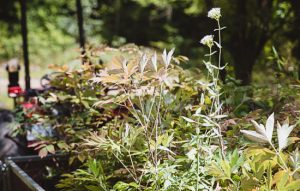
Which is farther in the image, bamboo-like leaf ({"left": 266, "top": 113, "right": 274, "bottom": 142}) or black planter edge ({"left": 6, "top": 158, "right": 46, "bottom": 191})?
black planter edge ({"left": 6, "top": 158, "right": 46, "bottom": 191})

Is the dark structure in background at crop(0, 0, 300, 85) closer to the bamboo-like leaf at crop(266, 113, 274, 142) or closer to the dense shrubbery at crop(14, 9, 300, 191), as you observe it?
the dense shrubbery at crop(14, 9, 300, 191)

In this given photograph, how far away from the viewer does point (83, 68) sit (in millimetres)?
2996

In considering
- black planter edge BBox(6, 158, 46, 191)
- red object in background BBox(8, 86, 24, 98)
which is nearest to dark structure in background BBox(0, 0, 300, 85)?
red object in background BBox(8, 86, 24, 98)

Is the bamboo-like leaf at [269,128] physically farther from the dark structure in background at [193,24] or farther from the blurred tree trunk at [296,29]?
the blurred tree trunk at [296,29]

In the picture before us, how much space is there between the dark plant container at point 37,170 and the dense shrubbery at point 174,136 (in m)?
0.18

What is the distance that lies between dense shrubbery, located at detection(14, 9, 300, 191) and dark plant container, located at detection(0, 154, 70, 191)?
0.18 metres

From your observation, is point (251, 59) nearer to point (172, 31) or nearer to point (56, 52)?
point (172, 31)

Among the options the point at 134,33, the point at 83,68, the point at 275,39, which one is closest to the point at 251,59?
the point at 275,39

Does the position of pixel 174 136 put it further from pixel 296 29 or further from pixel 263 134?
pixel 296 29

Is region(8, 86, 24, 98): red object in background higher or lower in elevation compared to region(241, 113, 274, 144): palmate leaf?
lower

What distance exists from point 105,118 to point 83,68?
1.27 feet

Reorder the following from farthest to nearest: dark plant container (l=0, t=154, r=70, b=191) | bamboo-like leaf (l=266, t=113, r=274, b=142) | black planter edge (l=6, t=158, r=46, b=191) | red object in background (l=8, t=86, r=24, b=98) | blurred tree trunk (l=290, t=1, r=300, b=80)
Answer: blurred tree trunk (l=290, t=1, r=300, b=80)
red object in background (l=8, t=86, r=24, b=98)
dark plant container (l=0, t=154, r=70, b=191)
black planter edge (l=6, t=158, r=46, b=191)
bamboo-like leaf (l=266, t=113, r=274, b=142)

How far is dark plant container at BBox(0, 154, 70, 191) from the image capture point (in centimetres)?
289

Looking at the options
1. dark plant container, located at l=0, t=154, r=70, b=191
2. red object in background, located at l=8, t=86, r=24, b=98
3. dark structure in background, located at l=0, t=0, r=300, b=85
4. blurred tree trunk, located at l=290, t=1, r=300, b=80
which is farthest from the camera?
dark structure in background, located at l=0, t=0, r=300, b=85
